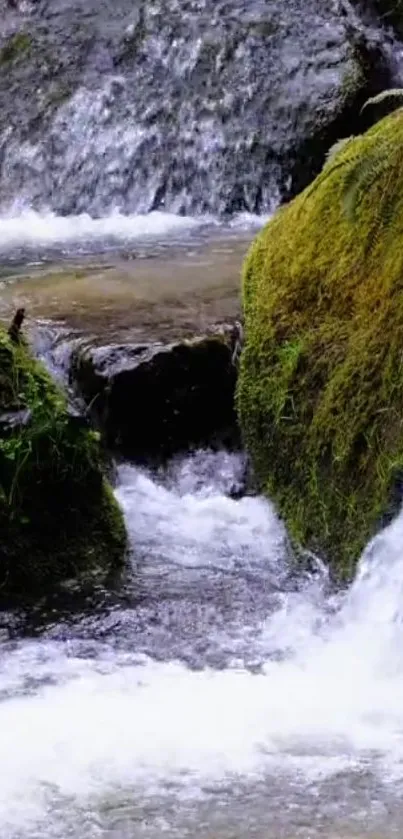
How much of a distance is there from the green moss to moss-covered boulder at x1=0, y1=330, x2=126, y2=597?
27.1ft

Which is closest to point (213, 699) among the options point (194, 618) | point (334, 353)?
point (194, 618)

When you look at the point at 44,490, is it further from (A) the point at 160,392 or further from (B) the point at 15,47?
(B) the point at 15,47

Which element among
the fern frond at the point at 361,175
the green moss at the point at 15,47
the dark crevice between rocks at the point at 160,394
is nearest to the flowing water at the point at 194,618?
the dark crevice between rocks at the point at 160,394

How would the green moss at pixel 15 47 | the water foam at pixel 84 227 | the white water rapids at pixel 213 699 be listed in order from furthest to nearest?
the green moss at pixel 15 47 < the water foam at pixel 84 227 < the white water rapids at pixel 213 699

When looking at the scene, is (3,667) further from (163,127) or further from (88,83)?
(88,83)

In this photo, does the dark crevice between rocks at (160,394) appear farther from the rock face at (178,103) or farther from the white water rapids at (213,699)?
the rock face at (178,103)

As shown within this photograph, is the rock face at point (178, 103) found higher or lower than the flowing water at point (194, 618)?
higher

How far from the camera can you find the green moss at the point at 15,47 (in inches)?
510

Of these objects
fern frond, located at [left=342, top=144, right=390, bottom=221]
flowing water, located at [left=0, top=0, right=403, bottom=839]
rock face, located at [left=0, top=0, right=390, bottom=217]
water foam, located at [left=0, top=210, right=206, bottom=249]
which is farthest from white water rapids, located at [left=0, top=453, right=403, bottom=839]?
rock face, located at [left=0, top=0, right=390, bottom=217]

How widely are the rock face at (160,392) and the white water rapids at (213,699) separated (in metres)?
0.45

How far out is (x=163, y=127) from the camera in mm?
11414

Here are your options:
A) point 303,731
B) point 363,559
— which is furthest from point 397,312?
point 303,731

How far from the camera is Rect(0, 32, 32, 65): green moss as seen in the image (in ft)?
42.5

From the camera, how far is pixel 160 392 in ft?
20.0
